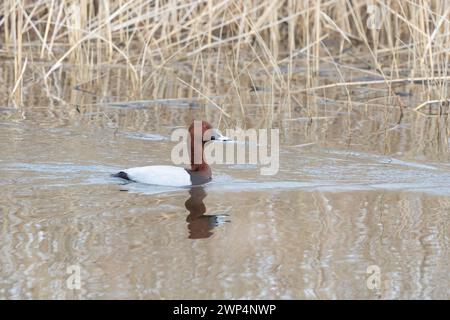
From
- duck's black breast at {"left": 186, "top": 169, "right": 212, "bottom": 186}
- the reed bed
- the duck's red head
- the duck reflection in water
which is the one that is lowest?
the duck reflection in water

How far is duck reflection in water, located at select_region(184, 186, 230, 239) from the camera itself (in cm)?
588

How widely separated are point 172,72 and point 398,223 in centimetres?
617

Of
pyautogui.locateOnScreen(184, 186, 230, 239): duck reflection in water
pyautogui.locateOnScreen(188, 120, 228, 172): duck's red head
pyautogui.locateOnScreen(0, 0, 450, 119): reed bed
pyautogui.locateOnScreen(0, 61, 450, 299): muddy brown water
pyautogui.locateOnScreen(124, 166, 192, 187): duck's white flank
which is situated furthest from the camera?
pyautogui.locateOnScreen(0, 0, 450, 119): reed bed

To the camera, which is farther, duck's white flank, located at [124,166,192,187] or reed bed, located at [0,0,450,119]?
reed bed, located at [0,0,450,119]

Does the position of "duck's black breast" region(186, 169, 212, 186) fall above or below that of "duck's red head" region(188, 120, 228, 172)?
below

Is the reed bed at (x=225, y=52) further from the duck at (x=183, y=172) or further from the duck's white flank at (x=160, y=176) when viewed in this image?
the duck's white flank at (x=160, y=176)

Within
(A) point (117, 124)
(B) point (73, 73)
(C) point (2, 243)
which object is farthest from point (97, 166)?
(B) point (73, 73)

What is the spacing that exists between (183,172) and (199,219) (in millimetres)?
1181

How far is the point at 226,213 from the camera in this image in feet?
20.9

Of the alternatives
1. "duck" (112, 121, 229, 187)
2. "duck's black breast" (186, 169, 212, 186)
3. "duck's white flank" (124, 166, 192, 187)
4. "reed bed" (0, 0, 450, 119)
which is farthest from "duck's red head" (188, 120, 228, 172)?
"reed bed" (0, 0, 450, 119)

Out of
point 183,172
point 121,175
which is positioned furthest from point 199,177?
point 121,175

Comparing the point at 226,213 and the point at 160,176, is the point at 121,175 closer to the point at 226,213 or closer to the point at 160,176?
the point at 160,176

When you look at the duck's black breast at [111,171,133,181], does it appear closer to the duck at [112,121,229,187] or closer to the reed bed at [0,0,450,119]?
the duck at [112,121,229,187]

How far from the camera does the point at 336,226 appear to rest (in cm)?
600
